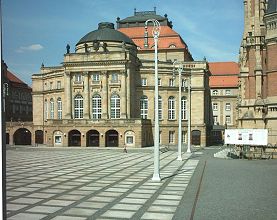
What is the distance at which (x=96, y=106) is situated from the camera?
247ft

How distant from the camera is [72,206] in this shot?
660 inches

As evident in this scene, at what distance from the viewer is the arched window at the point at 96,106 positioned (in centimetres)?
7506

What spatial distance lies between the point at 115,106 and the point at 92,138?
7.71 meters

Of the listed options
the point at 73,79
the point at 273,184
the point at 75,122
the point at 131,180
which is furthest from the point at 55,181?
the point at 73,79

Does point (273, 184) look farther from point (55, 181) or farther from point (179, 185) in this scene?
point (55, 181)

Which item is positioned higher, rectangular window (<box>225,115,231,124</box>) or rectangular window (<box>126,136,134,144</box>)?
rectangular window (<box>225,115,231,124</box>)

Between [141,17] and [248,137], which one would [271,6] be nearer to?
[248,137]

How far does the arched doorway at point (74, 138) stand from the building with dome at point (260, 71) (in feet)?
101

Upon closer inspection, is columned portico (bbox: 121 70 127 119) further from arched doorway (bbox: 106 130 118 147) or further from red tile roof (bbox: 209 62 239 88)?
red tile roof (bbox: 209 62 239 88)

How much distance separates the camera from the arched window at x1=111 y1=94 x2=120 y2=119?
244ft

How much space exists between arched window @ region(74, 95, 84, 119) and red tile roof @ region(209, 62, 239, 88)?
52.4m

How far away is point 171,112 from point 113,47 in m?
17.7

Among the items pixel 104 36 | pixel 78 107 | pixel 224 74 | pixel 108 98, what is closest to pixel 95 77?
pixel 108 98

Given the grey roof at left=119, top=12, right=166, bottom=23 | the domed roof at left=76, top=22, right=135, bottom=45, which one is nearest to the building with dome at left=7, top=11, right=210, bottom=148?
the domed roof at left=76, top=22, right=135, bottom=45
